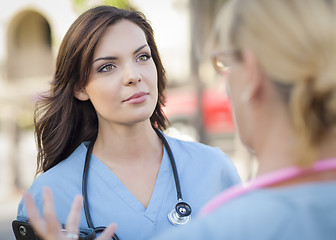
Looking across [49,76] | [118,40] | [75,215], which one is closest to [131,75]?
[118,40]

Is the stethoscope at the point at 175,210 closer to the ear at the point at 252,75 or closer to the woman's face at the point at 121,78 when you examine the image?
the woman's face at the point at 121,78

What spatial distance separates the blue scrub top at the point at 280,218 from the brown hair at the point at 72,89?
3.53ft

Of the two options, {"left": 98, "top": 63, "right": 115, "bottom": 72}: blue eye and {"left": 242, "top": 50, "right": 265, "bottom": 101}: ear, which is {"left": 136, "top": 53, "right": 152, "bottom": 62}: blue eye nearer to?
{"left": 98, "top": 63, "right": 115, "bottom": 72}: blue eye

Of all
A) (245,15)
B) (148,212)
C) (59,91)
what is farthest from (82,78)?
(245,15)

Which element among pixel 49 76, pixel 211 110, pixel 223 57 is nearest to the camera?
pixel 223 57

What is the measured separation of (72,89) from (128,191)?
484 mm

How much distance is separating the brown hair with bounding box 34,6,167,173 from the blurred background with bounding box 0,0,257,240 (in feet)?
11.0

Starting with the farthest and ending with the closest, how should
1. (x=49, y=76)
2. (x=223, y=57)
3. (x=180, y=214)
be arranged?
(x=49, y=76)
(x=180, y=214)
(x=223, y=57)

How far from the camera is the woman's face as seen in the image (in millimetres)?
1701

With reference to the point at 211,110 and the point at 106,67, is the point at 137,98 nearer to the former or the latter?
the point at 106,67

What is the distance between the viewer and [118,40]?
172 centimetres

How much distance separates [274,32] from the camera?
2.73ft

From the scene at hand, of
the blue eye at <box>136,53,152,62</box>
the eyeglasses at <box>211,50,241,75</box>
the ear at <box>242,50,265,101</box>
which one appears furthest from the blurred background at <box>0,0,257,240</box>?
the ear at <box>242,50,265,101</box>

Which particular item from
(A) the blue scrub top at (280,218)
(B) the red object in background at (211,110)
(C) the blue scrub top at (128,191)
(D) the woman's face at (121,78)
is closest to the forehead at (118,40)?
(D) the woman's face at (121,78)
